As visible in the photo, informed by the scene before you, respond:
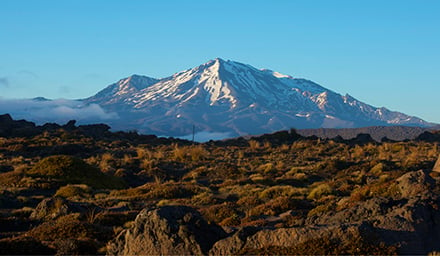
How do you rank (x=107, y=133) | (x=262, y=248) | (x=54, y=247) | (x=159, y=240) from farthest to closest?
(x=107, y=133) < (x=54, y=247) < (x=159, y=240) < (x=262, y=248)

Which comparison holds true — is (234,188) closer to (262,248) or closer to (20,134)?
(262,248)

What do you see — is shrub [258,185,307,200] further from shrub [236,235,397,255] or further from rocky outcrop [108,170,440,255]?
shrub [236,235,397,255]

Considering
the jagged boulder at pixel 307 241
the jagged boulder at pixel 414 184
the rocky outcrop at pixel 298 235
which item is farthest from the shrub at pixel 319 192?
the jagged boulder at pixel 307 241

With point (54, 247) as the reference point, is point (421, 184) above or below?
above

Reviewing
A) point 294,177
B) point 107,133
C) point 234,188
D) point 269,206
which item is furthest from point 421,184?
point 107,133

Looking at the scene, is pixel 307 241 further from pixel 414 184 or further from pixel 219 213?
pixel 219 213

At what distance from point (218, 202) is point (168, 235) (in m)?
12.6

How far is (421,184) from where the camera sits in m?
14.6

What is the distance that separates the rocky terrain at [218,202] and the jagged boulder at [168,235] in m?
0.02

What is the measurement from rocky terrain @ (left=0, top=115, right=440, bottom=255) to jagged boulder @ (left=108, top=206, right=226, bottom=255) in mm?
17

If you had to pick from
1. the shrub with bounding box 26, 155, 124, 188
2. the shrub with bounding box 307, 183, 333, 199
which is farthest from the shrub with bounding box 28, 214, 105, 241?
the shrub with bounding box 26, 155, 124, 188

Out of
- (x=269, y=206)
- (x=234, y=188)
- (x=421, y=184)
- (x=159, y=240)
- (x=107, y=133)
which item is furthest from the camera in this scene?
(x=107, y=133)

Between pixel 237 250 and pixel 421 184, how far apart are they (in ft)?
24.3

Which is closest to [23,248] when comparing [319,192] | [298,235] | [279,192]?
[298,235]
